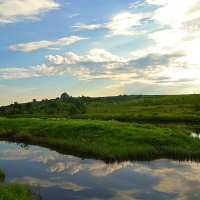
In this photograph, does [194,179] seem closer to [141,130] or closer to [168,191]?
[168,191]

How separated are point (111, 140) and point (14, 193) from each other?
849 inches

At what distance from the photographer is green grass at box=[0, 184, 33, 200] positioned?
2067 cm

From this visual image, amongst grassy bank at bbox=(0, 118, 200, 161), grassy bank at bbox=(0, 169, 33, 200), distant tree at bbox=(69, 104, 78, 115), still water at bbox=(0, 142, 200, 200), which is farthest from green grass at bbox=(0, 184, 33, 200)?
distant tree at bbox=(69, 104, 78, 115)

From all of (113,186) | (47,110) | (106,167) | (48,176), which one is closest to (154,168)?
(106,167)

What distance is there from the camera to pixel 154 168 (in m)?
34.6

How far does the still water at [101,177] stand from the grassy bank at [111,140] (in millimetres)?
1619

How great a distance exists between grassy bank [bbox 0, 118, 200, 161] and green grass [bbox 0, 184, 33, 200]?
1452 cm

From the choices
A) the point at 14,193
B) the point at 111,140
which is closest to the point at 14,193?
the point at 14,193

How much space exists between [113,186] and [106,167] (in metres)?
6.06

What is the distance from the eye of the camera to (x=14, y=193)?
887 inches

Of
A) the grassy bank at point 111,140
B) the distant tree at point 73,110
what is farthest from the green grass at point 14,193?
the distant tree at point 73,110

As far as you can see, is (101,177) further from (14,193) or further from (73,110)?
(73,110)

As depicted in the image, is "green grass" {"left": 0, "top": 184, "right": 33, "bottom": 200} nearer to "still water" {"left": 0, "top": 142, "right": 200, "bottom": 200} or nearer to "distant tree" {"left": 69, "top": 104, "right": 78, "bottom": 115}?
"still water" {"left": 0, "top": 142, "right": 200, "bottom": 200}

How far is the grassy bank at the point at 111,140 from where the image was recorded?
Answer: 3847 centimetres
